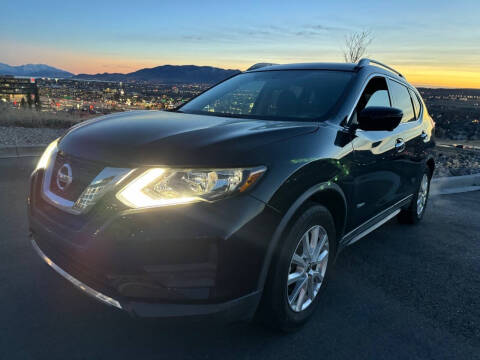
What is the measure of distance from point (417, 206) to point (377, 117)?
257cm

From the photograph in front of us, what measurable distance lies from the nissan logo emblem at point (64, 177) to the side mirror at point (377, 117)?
2008 millimetres

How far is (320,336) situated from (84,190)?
1.70m

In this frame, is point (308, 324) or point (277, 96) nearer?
point (308, 324)

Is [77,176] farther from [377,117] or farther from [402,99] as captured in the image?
[402,99]

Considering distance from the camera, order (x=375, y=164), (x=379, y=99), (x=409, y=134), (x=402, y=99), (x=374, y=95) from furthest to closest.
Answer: (x=402, y=99) < (x=409, y=134) < (x=379, y=99) < (x=374, y=95) < (x=375, y=164)

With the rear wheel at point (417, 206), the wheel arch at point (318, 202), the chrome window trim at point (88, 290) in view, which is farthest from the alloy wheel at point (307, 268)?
the rear wheel at point (417, 206)

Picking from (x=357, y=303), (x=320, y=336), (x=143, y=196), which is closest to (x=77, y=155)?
(x=143, y=196)

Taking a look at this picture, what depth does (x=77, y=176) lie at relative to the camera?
211 centimetres

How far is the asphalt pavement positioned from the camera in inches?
87.3

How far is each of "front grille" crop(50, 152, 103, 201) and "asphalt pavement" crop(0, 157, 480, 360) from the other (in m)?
0.68

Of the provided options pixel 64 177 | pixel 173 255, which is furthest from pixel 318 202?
pixel 64 177

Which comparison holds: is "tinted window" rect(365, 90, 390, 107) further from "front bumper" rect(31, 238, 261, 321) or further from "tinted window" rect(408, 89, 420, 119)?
"front bumper" rect(31, 238, 261, 321)

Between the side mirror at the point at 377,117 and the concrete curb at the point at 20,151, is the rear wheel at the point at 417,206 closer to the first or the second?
the side mirror at the point at 377,117

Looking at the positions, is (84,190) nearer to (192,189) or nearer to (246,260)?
(192,189)
